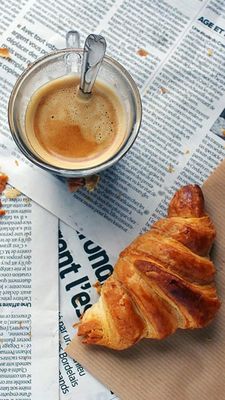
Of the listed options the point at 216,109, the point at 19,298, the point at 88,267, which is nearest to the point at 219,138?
the point at 216,109

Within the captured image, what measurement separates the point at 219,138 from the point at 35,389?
471 mm

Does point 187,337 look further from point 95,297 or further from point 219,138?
point 219,138

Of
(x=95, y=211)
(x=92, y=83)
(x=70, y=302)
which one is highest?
(x=92, y=83)

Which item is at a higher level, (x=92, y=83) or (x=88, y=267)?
(x=92, y=83)

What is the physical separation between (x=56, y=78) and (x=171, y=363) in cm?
45

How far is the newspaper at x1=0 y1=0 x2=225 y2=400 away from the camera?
100 centimetres

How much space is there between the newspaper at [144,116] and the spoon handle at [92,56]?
0.14 m

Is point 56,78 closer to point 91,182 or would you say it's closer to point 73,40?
point 73,40

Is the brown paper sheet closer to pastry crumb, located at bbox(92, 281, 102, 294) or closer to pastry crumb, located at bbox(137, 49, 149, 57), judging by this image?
pastry crumb, located at bbox(92, 281, 102, 294)

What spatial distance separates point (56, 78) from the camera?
3.17 feet

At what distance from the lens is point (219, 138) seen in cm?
101

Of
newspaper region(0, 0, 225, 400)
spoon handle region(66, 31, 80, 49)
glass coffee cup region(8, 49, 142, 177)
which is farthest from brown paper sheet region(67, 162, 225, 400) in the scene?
spoon handle region(66, 31, 80, 49)

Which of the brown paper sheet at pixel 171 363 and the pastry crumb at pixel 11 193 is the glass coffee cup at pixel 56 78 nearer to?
the pastry crumb at pixel 11 193

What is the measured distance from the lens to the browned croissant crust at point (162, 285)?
2.93ft
